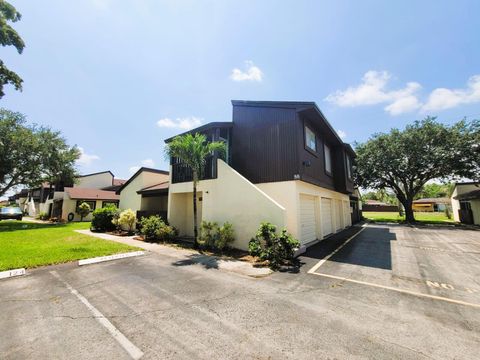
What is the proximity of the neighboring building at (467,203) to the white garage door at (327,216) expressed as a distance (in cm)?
1792

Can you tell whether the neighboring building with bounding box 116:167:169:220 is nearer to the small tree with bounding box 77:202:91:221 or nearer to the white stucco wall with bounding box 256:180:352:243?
the white stucco wall with bounding box 256:180:352:243

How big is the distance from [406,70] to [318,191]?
24.5ft

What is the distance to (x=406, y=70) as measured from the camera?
10531mm

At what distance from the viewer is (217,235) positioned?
975 cm

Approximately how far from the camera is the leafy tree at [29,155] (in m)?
21.2

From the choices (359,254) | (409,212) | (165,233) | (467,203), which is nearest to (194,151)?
(165,233)

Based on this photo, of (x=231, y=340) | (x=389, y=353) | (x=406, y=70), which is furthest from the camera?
(x=406, y=70)

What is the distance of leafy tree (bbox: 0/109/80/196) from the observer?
2123 cm

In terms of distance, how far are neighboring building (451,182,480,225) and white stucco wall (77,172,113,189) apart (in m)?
49.7

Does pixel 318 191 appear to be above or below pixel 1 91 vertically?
below

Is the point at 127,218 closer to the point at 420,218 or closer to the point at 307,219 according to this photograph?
the point at 307,219

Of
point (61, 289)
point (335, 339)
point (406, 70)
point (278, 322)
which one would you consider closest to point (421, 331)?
point (335, 339)

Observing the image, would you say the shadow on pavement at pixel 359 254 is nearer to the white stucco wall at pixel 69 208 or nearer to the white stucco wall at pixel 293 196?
the white stucco wall at pixel 293 196

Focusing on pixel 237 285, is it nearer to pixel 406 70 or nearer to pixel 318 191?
pixel 318 191
